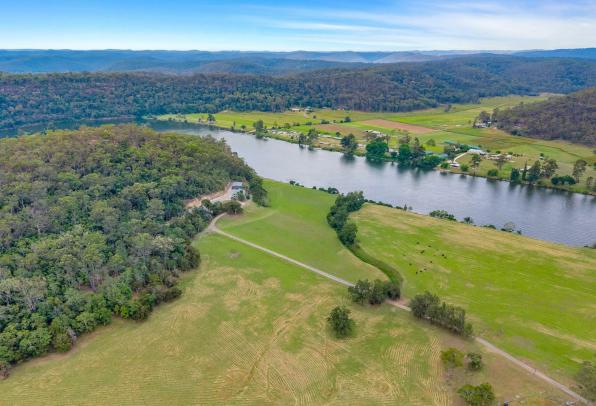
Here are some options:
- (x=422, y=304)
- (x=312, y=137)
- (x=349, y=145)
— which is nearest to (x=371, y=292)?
(x=422, y=304)

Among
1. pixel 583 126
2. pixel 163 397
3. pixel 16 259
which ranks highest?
pixel 583 126

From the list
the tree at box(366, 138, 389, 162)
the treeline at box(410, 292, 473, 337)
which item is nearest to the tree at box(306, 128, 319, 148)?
the tree at box(366, 138, 389, 162)

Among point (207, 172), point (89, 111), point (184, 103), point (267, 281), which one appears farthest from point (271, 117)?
point (267, 281)

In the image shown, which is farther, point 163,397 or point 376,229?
point 376,229

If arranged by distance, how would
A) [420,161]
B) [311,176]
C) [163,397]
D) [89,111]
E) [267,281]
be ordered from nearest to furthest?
[163,397] < [267,281] < [311,176] < [420,161] < [89,111]

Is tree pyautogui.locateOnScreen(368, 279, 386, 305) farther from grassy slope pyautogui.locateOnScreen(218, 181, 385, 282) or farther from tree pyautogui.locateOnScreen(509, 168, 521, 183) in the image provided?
tree pyautogui.locateOnScreen(509, 168, 521, 183)

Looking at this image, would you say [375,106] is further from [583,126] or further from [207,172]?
[207,172]

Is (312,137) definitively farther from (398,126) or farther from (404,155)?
(398,126)

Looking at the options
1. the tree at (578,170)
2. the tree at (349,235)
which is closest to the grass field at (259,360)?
the tree at (349,235)
